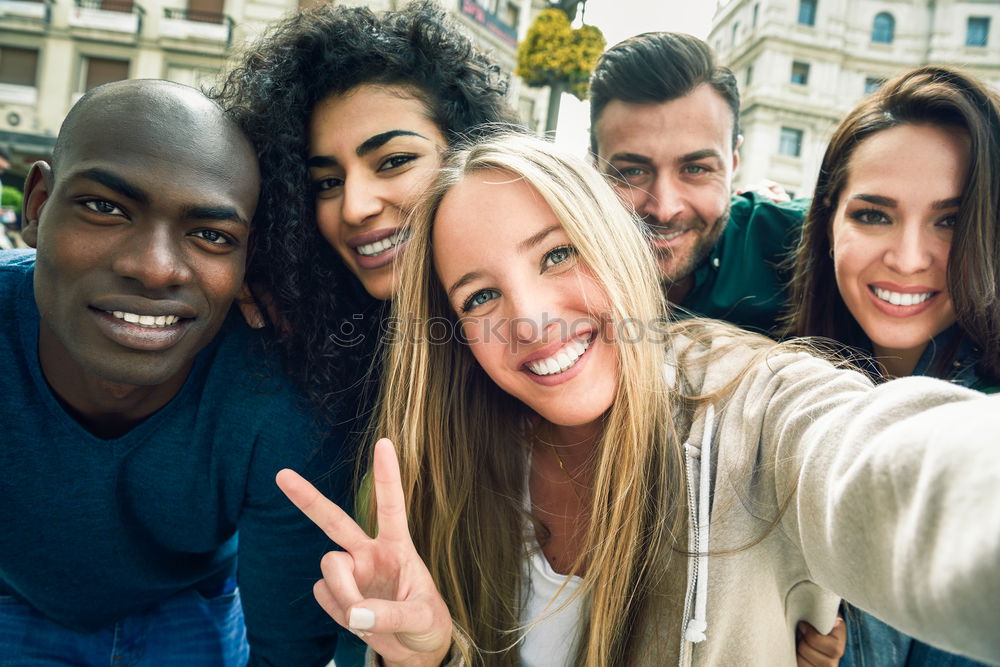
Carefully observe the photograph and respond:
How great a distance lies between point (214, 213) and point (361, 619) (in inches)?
41.7

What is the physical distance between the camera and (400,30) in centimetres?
211

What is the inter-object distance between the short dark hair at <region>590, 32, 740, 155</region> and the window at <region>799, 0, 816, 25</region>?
26.5 metres

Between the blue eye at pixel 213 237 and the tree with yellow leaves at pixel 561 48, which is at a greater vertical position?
the tree with yellow leaves at pixel 561 48

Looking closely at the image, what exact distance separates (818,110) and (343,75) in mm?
26076

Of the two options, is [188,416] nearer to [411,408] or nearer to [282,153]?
[411,408]

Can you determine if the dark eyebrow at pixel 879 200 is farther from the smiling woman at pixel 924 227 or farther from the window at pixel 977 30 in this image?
the window at pixel 977 30

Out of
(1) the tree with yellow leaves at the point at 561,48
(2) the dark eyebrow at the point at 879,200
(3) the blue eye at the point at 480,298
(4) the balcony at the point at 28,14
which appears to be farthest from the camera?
(4) the balcony at the point at 28,14

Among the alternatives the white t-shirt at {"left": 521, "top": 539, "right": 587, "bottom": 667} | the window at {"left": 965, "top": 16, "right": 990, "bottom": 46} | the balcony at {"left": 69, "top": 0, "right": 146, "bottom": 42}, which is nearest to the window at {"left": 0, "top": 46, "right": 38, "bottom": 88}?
the balcony at {"left": 69, "top": 0, "right": 146, "bottom": 42}

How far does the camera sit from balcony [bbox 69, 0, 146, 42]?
15234 mm

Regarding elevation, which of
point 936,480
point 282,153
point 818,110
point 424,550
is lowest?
point 424,550

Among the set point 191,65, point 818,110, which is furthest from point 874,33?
point 191,65

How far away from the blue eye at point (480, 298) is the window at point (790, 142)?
25248 mm

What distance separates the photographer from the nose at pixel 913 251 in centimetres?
183

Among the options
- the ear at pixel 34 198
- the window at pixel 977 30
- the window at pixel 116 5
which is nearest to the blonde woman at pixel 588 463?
the ear at pixel 34 198
